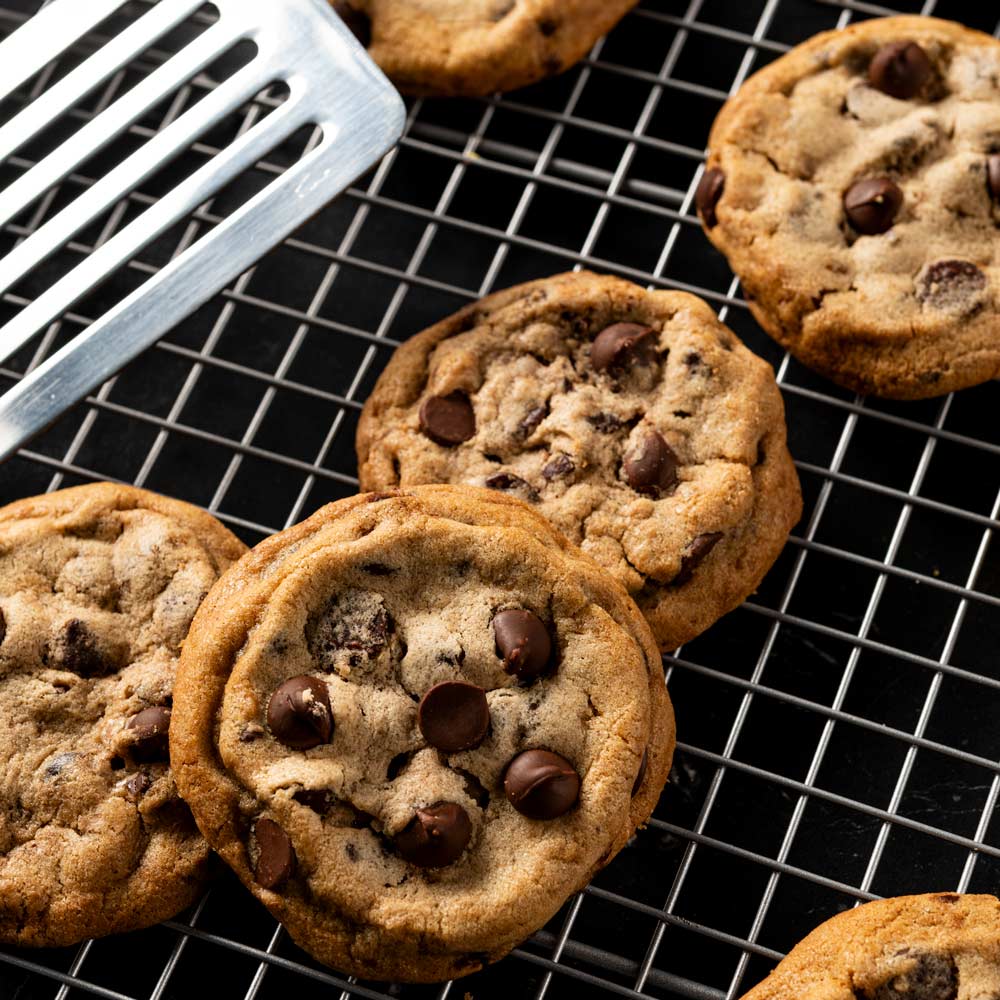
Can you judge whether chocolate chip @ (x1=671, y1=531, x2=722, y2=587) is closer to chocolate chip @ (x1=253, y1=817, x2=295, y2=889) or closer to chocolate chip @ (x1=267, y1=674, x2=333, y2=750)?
chocolate chip @ (x1=267, y1=674, x2=333, y2=750)

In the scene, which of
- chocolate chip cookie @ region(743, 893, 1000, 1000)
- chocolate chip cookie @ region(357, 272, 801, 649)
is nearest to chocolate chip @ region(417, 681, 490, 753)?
chocolate chip cookie @ region(357, 272, 801, 649)

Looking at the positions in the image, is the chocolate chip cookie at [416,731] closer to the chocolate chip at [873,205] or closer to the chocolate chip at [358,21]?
the chocolate chip at [873,205]

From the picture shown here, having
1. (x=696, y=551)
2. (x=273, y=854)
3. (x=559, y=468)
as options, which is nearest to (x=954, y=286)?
(x=696, y=551)

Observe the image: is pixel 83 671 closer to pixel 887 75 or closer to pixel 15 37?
pixel 15 37

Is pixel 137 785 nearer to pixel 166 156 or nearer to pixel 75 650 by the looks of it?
pixel 75 650

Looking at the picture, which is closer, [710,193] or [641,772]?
[641,772]

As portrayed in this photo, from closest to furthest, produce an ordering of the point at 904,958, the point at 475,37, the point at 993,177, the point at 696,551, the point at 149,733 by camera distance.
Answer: the point at 904,958 → the point at 149,733 → the point at 696,551 → the point at 993,177 → the point at 475,37
